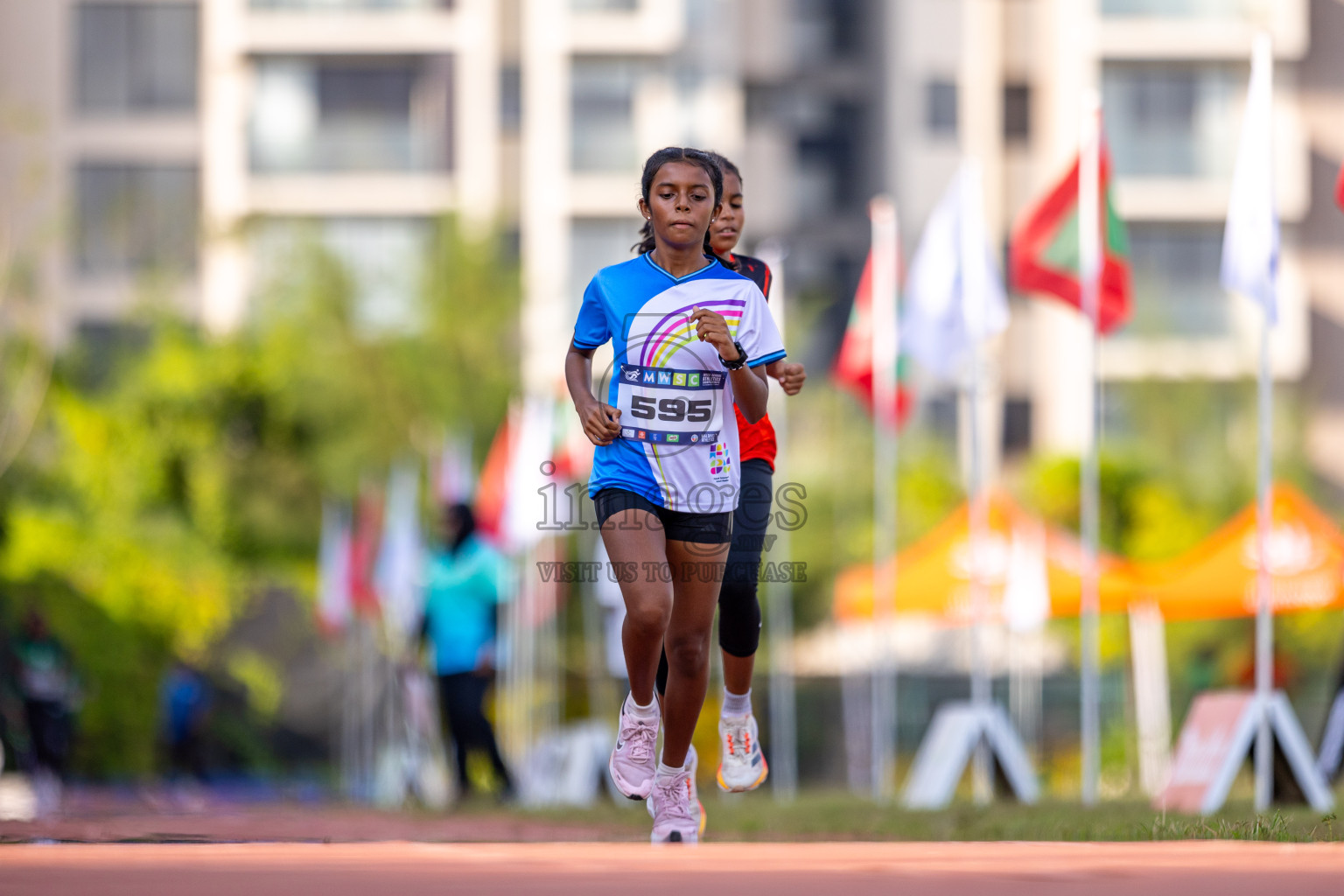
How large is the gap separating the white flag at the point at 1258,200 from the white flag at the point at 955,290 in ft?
17.0

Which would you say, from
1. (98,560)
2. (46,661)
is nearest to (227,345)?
(98,560)

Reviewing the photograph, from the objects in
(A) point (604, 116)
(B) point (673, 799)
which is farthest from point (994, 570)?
(A) point (604, 116)

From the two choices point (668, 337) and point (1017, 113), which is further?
point (1017, 113)

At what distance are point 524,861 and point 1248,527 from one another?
15.4 meters

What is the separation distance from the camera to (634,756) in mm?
6465

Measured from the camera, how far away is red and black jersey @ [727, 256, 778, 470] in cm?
723

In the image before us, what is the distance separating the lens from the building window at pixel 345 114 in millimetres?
47312

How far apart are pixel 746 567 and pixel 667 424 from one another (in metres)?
1.26

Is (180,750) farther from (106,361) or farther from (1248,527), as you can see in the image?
(106,361)

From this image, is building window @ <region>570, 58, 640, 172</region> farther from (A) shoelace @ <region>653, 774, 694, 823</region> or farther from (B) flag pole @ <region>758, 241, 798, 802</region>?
(A) shoelace @ <region>653, 774, 694, 823</region>

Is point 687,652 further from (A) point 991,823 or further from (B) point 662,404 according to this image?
Answer: (A) point 991,823

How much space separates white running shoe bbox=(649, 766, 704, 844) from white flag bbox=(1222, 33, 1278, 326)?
6.95m

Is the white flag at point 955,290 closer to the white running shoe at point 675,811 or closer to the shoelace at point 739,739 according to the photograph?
the shoelace at point 739,739

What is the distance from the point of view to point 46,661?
20.7 meters
